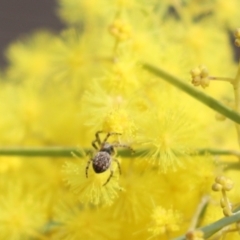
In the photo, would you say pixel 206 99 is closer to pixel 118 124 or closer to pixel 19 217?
pixel 118 124

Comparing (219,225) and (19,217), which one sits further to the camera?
(19,217)

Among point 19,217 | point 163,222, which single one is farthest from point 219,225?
point 19,217

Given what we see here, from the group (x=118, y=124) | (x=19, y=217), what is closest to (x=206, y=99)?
(x=118, y=124)

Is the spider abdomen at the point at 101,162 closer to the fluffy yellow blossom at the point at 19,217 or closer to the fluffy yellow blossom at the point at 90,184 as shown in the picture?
the fluffy yellow blossom at the point at 90,184

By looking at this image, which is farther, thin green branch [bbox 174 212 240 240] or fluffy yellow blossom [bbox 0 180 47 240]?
fluffy yellow blossom [bbox 0 180 47 240]

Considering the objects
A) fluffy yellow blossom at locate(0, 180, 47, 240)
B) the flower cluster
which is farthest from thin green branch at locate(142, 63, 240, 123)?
fluffy yellow blossom at locate(0, 180, 47, 240)

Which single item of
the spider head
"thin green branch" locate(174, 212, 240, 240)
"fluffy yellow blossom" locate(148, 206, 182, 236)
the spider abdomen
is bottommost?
"thin green branch" locate(174, 212, 240, 240)

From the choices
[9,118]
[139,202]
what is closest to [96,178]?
[139,202]

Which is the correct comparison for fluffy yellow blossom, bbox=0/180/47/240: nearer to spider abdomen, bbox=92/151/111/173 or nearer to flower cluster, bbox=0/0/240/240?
flower cluster, bbox=0/0/240/240

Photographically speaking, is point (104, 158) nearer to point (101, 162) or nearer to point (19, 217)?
point (101, 162)
